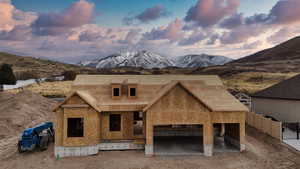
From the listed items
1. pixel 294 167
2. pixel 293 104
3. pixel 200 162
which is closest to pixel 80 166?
pixel 200 162

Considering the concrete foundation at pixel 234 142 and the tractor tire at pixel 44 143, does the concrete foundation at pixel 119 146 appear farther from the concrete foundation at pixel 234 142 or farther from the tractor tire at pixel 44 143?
the concrete foundation at pixel 234 142

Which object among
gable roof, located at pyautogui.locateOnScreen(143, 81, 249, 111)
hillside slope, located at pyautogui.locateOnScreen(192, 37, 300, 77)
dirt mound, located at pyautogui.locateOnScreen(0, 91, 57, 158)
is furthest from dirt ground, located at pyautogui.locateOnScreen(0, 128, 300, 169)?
hillside slope, located at pyautogui.locateOnScreen(192, 37, 300, 77)

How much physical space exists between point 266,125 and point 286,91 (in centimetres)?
654

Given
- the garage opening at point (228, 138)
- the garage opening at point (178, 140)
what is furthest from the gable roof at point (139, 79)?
the garage opening at point (178, 140)

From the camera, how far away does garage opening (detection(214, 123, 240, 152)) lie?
1911 centimetres

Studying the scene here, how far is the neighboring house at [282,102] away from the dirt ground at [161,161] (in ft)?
25.3

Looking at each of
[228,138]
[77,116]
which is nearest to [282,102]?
[228,138]

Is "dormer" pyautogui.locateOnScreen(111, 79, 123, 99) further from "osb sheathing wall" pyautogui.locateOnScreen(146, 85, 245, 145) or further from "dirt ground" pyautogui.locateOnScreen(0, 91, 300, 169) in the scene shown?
"dirt ground" pyautogui.locateOnScreen(0, 91, 300, 169)

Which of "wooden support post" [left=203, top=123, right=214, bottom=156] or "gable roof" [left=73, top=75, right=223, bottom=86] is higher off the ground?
"gable roof" [left=73, top=75, right=223, bottom=86]

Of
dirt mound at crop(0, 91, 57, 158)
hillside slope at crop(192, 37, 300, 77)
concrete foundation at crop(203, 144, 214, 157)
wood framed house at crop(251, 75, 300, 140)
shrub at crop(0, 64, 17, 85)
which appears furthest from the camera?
hillside slope at crop(192, 37, 300, 77)

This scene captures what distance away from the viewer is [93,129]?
17891 mm


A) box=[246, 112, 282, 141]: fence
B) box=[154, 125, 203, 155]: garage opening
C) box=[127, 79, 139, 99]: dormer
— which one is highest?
box=[127, 79, 139, 99]: dormer

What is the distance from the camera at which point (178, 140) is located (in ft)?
71.3

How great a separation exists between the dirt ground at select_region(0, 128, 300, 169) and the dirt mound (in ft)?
11.7
